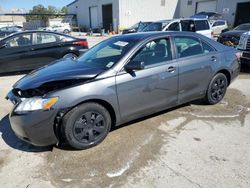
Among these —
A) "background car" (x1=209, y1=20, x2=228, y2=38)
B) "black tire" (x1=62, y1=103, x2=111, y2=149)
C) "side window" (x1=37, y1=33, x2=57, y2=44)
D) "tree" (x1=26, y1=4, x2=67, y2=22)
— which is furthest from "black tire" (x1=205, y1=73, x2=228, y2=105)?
"tree" (x1=26, y1=4, x2=67, y2=22)

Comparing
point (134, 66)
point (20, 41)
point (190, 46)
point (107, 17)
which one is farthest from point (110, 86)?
point (107, 17)

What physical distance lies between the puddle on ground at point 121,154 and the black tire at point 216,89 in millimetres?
309

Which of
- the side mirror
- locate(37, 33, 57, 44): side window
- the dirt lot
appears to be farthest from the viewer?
locate(37, 33, 57, 44): side window

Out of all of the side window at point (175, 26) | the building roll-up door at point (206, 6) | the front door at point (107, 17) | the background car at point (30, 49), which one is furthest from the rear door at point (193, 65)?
the front door at point (107, 17)

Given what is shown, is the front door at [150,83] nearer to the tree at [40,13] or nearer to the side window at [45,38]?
the side window at [45,38]

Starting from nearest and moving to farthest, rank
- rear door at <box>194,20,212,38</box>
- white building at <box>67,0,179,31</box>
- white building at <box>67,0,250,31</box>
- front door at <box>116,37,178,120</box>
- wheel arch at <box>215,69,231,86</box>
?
1. front door at <box>116,37,178,120</box>
2. wheel arch at <box>215,69,231,86</box>
3. rear door at <box>194,20,212,38</box>
4. white building at <box>67,0,250,31</box>
5. white building at <box>67,0,179,31</box>

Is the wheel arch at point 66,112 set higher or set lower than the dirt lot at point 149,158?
higher

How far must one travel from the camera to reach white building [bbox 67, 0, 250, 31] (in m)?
26.5

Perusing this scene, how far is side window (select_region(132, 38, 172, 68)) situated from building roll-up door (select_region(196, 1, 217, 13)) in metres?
28.4

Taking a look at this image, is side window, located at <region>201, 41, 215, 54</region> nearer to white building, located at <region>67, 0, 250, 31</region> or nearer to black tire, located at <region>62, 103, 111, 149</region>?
black tire, located at <region>62, 103, 111, 149</region>

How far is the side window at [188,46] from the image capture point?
13.5 ft

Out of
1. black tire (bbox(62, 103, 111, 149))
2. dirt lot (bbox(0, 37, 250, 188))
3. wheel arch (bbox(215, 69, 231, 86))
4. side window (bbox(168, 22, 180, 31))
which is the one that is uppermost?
side window (bbox(168, 22, 180, 31))

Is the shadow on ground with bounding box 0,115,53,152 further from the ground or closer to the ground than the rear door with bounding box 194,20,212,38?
closer to the ground

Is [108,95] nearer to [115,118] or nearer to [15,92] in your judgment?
[115,118]
